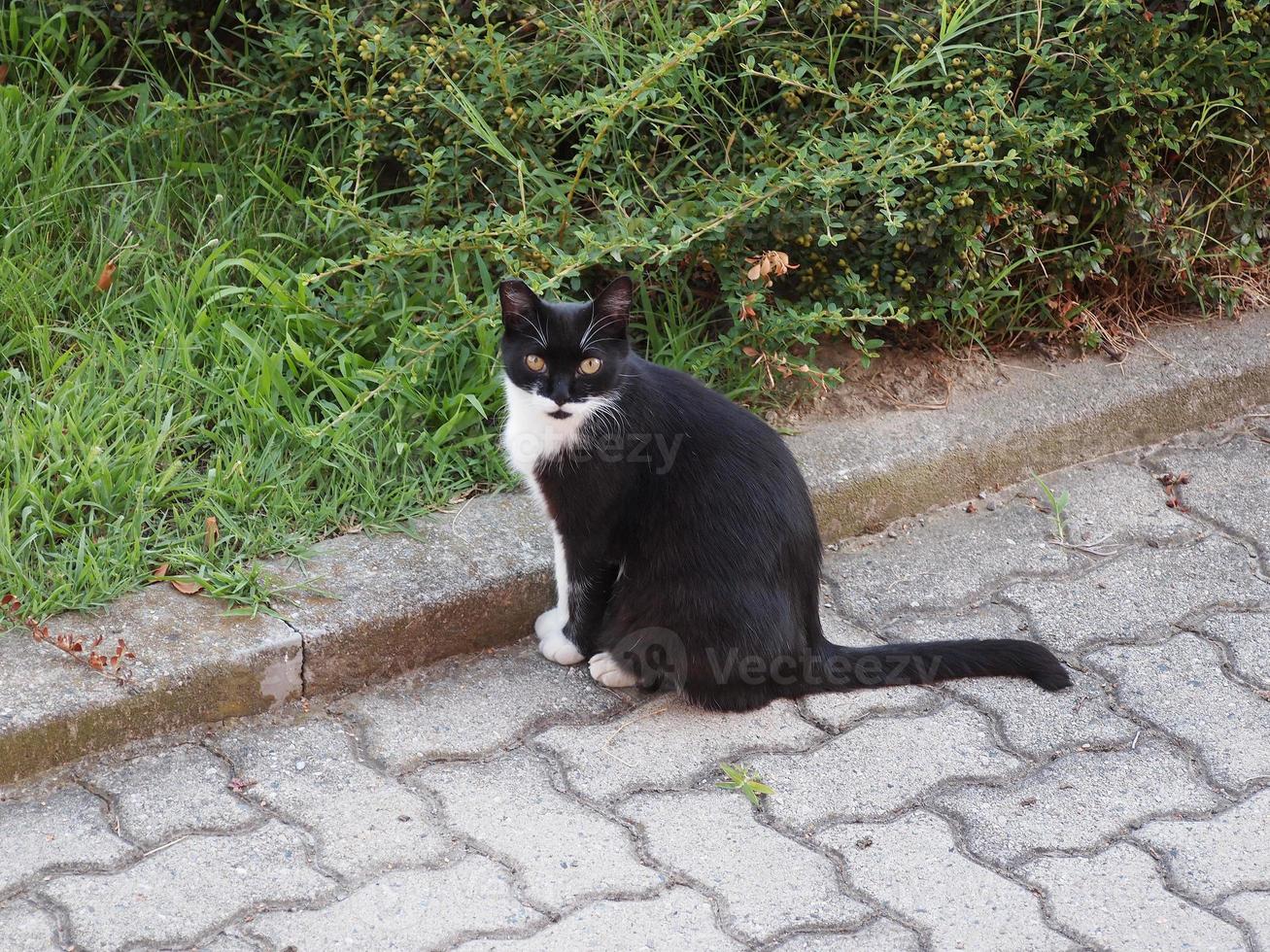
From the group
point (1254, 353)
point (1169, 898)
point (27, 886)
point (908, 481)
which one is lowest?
point (27, 886)

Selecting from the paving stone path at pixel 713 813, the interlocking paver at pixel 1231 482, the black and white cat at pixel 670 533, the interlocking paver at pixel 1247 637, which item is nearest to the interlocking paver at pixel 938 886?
the paving stone path at pixel 713 813

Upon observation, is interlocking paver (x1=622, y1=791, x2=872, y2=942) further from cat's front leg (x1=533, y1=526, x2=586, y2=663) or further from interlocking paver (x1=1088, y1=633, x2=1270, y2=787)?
interlocking paver (x1=1088, y1=633, x2=1270, y2=787)

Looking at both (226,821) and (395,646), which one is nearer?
(226,821)

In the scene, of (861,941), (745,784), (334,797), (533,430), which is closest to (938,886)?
(861,941)

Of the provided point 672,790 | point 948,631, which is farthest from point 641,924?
point 948,631

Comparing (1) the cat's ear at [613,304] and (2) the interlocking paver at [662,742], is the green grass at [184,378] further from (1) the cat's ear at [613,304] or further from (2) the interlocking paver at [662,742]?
(2) the interlocking paver at [662,742]

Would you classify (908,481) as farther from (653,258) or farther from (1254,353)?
(1254,353)

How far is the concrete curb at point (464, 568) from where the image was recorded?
8.15 ft

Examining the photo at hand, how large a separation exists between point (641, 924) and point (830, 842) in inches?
16.5

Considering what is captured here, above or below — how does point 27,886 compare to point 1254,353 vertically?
below

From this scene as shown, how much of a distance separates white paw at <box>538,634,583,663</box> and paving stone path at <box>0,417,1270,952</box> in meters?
0.05

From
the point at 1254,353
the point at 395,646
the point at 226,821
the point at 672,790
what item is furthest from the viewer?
the point at 1254,353

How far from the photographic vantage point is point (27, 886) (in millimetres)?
2176

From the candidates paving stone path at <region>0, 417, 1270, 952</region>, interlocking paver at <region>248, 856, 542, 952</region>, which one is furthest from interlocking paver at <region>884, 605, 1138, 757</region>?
interlocking paver at <region>248, 856, 542, 952</region>
